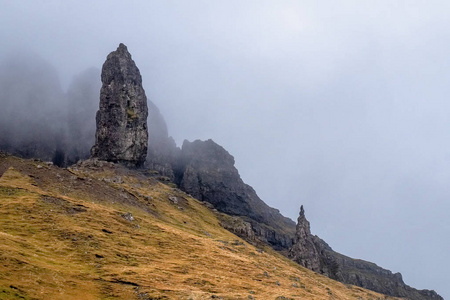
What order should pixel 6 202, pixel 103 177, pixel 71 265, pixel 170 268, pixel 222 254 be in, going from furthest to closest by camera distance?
pixel 103 177
pixel 222 254
pixel 6 202
pixel 170 268
pixel 71 265

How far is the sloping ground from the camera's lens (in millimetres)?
40812

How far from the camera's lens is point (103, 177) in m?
130

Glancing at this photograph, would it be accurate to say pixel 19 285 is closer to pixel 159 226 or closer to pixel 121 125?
pixel 159 226

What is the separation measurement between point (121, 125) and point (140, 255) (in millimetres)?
97947

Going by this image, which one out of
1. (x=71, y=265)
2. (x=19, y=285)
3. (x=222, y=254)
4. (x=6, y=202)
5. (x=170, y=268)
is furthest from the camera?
(x=222, y=254)

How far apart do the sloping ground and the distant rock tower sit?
48.5 metres

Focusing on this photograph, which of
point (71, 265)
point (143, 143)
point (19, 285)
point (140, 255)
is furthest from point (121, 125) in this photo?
point (19, 285)

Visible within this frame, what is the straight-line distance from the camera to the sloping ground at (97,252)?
4081 centimetres

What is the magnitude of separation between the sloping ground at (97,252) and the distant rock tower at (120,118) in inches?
1911

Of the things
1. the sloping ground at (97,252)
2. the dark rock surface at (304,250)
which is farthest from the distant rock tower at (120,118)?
the dark rock surface at (304,250)

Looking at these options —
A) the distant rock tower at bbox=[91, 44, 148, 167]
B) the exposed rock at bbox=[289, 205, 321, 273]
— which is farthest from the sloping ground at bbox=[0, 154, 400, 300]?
the exposed rock at bbox=[289, 205, 321, 273]

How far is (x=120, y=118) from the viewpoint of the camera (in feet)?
494

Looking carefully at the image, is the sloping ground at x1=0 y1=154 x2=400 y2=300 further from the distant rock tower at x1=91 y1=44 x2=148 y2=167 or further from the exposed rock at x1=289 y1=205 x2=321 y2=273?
the exposed rock at x1=289 y1=205 x2=321 y2=273

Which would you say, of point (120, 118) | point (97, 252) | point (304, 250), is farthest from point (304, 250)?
point (97, 252)
